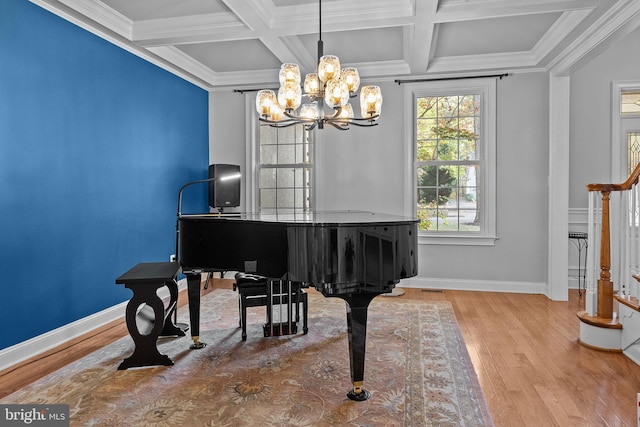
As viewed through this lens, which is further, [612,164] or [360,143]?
[360,143]

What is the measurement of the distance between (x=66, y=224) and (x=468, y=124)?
4303 mm

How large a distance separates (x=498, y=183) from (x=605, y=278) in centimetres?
188

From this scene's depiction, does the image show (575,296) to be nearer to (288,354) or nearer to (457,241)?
(457,241)

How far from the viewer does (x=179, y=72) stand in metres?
4.69

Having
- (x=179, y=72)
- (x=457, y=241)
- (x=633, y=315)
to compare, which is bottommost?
(x=633, y=315)

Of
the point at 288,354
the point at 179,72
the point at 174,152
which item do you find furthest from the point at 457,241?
the point at 179,72

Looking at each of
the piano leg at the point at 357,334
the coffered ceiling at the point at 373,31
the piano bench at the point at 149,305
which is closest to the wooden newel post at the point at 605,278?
the coffered ceiling at the point at 373,31

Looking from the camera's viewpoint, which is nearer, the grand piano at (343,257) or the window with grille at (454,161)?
the grand piano at (343,257)

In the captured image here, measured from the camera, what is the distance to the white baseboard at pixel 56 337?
2750mm

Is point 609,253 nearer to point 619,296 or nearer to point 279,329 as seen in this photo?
point 619,296

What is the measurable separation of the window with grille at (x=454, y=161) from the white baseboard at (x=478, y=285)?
50 centimetres

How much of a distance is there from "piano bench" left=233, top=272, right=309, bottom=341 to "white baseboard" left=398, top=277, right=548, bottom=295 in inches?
84.4

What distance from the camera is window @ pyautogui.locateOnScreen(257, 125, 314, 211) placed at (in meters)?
5.40

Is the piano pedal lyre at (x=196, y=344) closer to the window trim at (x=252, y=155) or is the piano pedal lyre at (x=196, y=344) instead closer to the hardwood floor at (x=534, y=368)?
the hardwood floor at (x=534, y=368)
